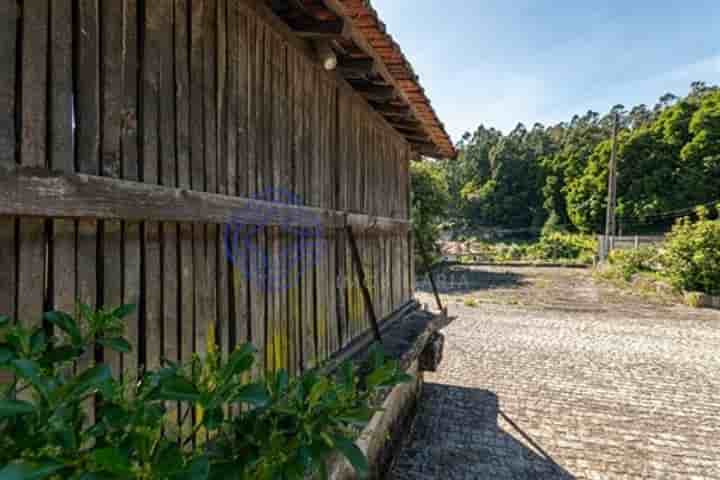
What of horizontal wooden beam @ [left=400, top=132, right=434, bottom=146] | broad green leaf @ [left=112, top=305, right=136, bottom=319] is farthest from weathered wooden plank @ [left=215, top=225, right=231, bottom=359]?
horizontal wooden beam @ [left=400, top=132, right=434, bottom=146]

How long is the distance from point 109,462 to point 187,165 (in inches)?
50.9

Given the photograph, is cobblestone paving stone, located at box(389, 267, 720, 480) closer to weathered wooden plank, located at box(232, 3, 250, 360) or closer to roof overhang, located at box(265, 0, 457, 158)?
weathered wooden plank, located at box(232, 3, 250, 360)

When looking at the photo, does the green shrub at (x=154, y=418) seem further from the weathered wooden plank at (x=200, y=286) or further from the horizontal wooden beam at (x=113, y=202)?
the weathered wooden plank at (x=200, y=286)

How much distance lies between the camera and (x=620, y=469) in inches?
154

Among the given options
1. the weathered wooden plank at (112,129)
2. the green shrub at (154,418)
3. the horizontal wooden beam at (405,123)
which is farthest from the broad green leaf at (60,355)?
the horizontal wooden beam at (405,123)

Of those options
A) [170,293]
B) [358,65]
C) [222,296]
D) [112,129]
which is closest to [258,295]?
[222,296]

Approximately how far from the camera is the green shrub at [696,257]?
11.7 metres

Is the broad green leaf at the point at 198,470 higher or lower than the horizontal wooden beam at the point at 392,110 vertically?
lower

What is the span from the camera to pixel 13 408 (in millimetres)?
605

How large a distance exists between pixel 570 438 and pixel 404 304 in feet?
7.82

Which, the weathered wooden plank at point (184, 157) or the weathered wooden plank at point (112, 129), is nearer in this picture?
the weathered wooden plank at point (112, 129)

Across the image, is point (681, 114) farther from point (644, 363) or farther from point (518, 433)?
point (518, 433)

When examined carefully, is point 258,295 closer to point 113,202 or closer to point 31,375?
point 113,202
